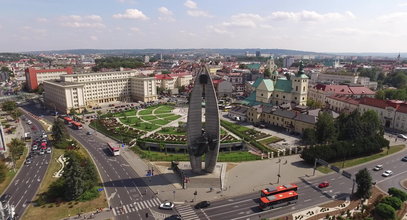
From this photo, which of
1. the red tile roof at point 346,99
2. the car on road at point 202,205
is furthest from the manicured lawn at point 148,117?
Result: the red tile roof at point 346,99

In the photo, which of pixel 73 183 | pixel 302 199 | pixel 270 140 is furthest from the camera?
pixel 270 140

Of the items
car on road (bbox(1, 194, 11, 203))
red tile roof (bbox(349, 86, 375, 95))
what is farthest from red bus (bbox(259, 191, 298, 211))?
red tile roof (bbox(349, 86, 375, 95))

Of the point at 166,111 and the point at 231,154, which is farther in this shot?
the point at 166,111

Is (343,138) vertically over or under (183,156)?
over

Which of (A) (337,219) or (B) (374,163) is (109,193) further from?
(B) (374,163)

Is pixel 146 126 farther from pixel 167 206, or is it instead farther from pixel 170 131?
pixel 167 206

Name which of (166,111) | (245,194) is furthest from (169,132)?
(245,194)

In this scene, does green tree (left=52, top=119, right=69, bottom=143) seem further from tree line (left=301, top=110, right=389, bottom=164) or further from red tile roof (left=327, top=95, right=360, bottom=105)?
red tile roof (left=327, top=95, right=360, bottom=105)

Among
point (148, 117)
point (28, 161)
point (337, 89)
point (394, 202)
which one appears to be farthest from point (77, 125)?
point (337, 89)
